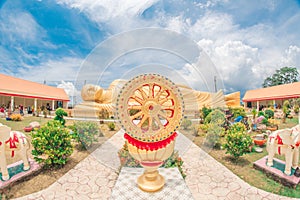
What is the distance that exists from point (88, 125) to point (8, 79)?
1283cm

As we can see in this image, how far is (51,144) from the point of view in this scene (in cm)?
403

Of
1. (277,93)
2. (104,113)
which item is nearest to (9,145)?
(104,113)

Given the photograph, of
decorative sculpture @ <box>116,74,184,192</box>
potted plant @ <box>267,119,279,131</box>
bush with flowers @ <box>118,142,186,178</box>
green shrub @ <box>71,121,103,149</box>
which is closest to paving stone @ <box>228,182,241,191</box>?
bush with flowers @ <box>118,142,186,178</box>

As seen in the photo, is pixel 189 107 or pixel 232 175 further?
pixel 189 107

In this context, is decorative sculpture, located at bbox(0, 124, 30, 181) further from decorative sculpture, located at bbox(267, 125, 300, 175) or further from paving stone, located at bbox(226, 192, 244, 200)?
decorative sculpture, located at bbox(267, 125, 300, 175)

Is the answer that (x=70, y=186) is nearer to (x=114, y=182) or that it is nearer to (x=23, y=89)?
(x=114, y=182)

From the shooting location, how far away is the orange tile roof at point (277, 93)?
47.6ft

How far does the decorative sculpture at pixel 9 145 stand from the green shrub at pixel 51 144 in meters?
0.23

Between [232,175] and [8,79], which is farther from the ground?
[8,79]

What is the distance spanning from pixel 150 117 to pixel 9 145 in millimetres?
3006

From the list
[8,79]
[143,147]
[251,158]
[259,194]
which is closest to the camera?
[143,147]

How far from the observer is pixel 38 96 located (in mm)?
15500

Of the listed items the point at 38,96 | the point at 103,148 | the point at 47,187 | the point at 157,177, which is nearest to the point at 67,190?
the point at 47,187

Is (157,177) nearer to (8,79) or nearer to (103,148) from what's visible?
(103,148)
